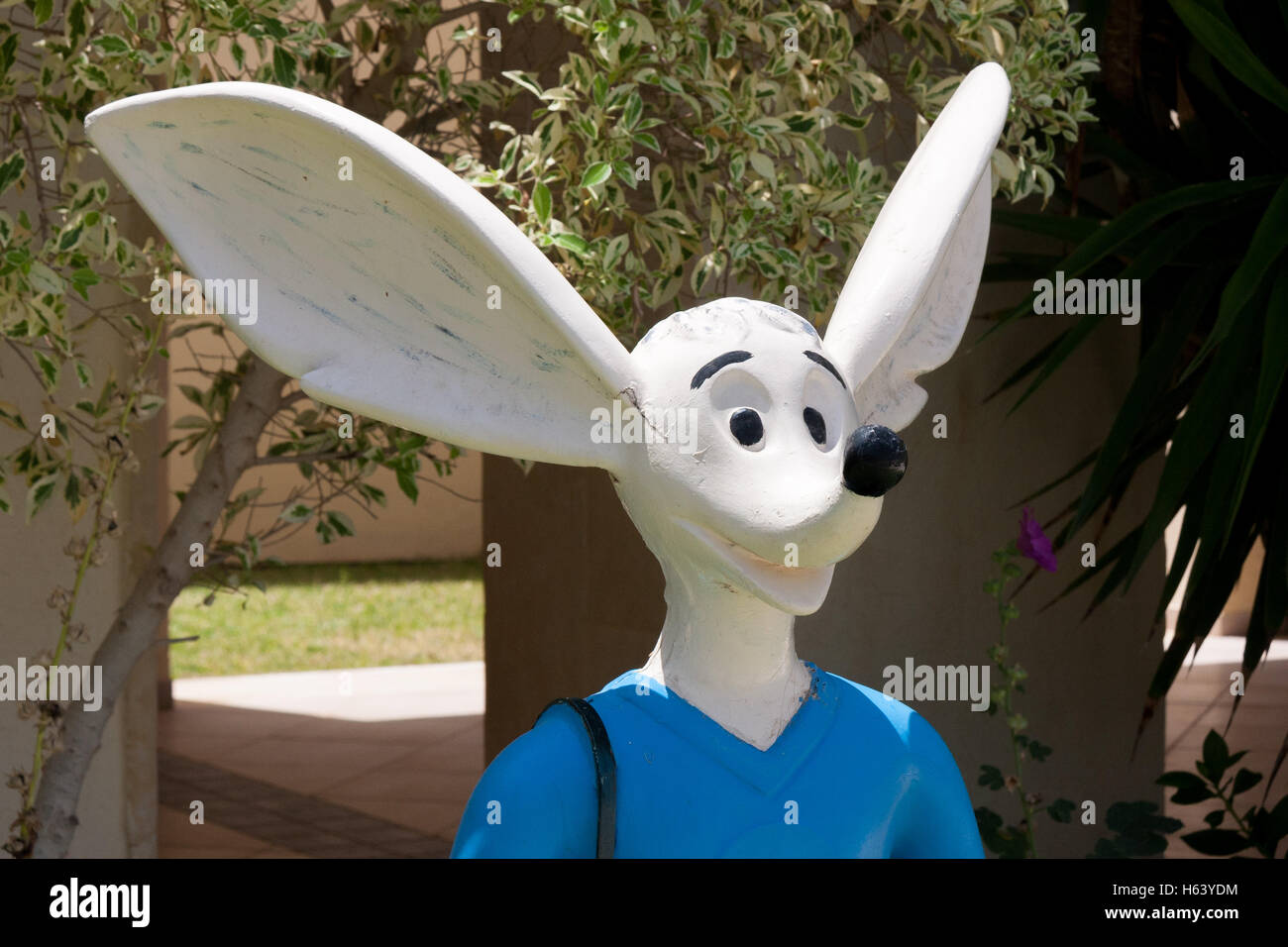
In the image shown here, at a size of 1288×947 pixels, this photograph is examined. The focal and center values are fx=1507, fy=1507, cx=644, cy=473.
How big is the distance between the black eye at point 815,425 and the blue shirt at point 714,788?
1.06 ft

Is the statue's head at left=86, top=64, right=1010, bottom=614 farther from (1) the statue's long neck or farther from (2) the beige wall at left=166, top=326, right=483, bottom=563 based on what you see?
(2) the beige wall at left=166, top=326, right=483, bottom=563

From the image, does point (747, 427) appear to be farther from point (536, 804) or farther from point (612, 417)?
point (536, 804)

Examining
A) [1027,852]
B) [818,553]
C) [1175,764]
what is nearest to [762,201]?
→ [818,553]

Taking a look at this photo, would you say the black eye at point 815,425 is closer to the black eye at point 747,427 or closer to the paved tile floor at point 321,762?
the black eye at point 747,427

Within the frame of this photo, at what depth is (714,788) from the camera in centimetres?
168

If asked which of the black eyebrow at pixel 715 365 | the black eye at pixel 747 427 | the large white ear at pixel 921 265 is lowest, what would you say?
the black eye at pixel 747 427

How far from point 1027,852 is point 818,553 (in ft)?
6.60

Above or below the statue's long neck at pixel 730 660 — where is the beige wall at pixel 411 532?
above

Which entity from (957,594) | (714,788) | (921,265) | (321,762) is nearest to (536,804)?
(714,788)

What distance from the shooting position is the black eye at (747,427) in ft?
5.45

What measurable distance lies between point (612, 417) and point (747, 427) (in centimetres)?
16

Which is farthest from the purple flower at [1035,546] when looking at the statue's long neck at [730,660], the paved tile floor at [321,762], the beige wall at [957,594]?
the paved tile floor at [321,762]

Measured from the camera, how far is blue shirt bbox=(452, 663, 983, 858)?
5.33ft
